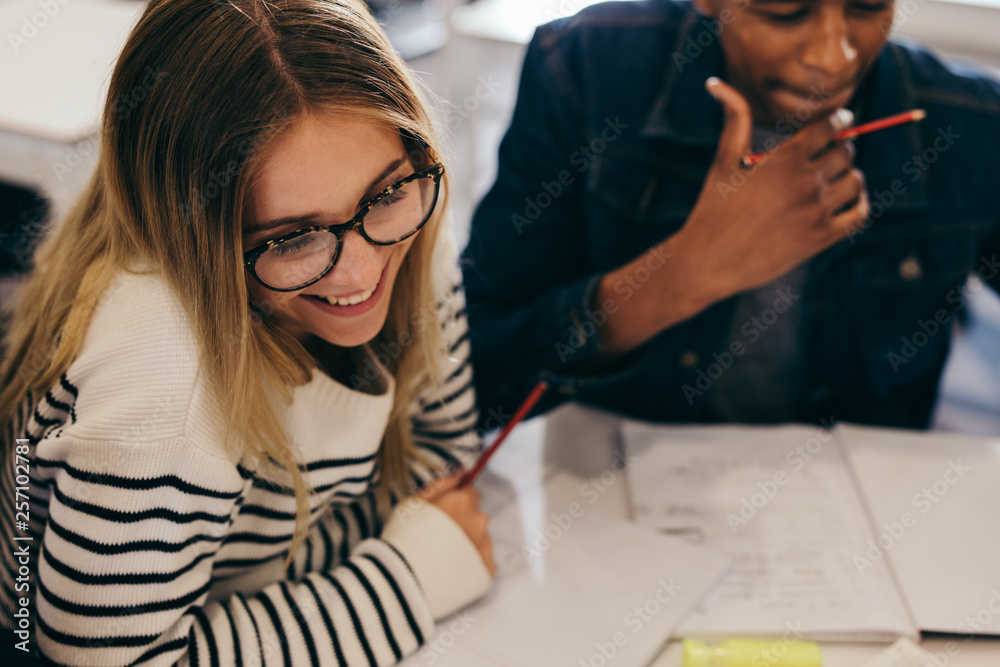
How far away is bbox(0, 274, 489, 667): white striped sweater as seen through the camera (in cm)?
63

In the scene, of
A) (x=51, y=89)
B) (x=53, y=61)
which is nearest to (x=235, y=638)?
(x=51, y=89)

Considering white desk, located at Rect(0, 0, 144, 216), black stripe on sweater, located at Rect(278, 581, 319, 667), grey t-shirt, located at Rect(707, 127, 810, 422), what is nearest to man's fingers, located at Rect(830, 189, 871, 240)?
grey t-shirt, located at Rect(707, 127, 810, 422)

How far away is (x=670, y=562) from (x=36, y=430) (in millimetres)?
650

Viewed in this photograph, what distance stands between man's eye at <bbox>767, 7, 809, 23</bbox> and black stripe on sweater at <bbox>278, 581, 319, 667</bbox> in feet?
2.73

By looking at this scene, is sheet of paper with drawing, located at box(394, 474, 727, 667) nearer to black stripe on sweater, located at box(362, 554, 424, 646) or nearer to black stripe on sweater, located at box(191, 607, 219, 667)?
black stripe on sweater, located at box(362, 554, 424, 646)

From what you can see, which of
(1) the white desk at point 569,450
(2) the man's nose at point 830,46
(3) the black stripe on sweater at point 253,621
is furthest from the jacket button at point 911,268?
(3) the black stripe on sweater at point 253,621

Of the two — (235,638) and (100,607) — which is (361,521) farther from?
(100,607)

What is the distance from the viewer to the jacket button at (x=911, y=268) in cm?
112

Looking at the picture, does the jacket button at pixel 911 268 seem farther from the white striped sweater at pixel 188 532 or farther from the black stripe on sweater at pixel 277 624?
the black stripe on sweater at pixel 277 624

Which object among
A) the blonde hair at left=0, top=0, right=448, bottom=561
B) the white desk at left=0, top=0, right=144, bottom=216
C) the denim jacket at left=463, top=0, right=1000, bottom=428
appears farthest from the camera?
the white desk at left=0, top=0, right=144, bottom=216

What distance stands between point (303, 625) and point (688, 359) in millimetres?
686

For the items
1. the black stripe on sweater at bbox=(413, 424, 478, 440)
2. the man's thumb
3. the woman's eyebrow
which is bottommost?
the black stripe on sweater at bbox=(413, 424, 478, 440)

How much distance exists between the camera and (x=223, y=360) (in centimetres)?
67

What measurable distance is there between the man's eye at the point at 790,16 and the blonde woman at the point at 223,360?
460 millimetres
